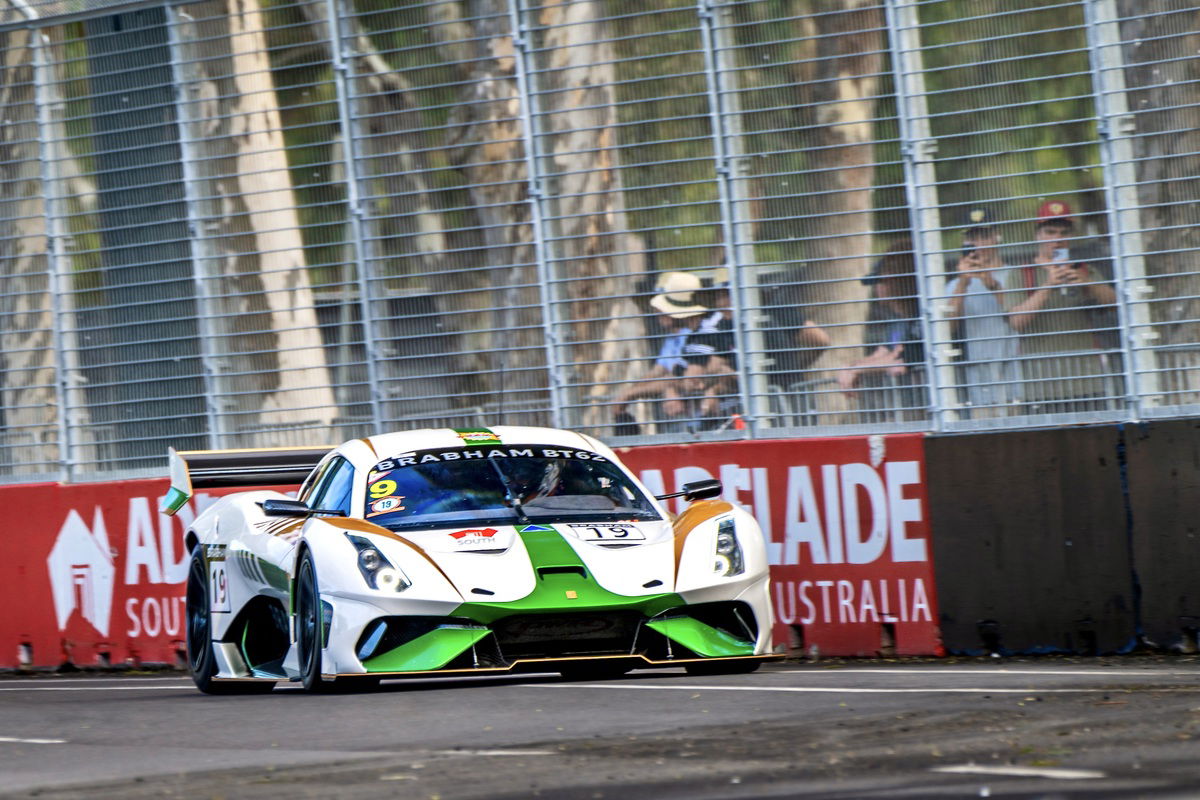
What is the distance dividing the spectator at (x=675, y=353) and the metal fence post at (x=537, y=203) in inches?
26.4

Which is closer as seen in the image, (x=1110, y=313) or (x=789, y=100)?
(x=1110, y=313)

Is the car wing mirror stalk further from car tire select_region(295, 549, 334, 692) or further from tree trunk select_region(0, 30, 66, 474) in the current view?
tree trunk select_region(0, 30, 66, 474)

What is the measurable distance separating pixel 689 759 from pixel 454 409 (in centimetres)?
779

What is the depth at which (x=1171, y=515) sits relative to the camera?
392 inches

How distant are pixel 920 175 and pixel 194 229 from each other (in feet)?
18.9

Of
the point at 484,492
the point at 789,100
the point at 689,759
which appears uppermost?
the point at 789,100

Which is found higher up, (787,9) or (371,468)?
(787,9)

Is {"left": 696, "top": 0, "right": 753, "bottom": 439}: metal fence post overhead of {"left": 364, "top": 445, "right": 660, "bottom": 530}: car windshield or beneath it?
overhead

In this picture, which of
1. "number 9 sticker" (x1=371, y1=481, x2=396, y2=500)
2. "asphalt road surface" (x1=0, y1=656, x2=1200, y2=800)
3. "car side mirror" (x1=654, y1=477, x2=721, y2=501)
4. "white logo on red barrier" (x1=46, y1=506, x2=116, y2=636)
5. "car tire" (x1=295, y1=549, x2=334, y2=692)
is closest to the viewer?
"asphalt road surface" (x1=0, y1=656, x2=1200, y2=800)

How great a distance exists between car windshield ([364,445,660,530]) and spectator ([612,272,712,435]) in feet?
6.15

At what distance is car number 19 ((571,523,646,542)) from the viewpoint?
9555 mm

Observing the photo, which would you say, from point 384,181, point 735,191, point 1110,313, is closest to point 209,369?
point 384,181

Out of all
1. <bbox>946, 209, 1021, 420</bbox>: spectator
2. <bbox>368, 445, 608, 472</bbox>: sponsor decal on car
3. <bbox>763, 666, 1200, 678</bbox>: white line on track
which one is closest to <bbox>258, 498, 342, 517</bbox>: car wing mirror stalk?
<bbox>368, 445, 608, 472</bbox>: sponsor decal on car

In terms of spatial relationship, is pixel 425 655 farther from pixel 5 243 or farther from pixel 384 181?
pixel 5 243
